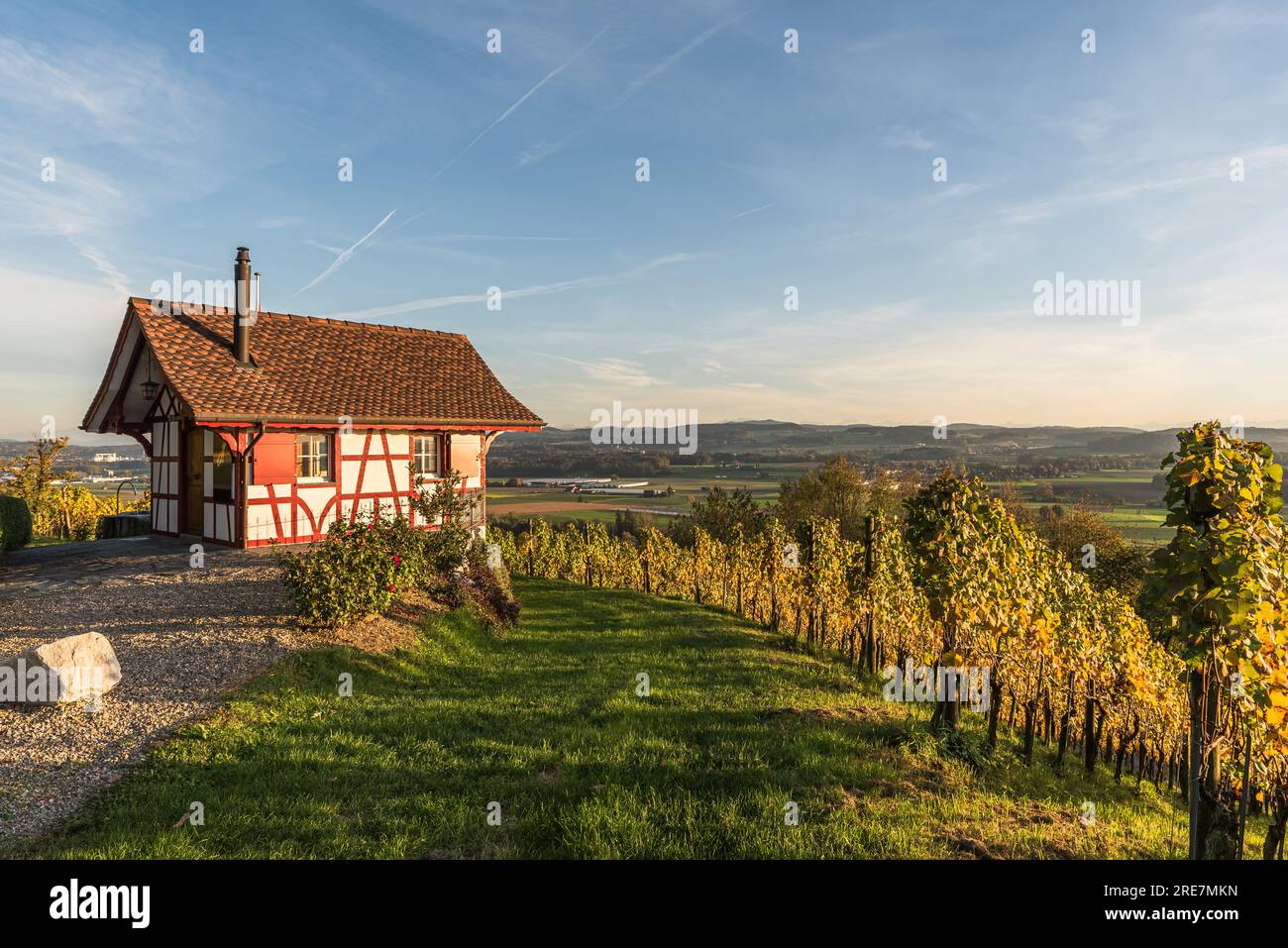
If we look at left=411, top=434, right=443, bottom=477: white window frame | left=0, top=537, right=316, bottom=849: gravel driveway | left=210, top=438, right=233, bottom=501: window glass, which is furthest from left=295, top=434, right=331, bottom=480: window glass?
left=0, top=537, right=316, bottom=849: gravel driveway

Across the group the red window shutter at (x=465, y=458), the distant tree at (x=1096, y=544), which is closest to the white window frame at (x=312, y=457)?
the red window shutter at (x=465, y=458)

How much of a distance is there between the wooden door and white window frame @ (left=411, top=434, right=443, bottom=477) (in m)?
4.76

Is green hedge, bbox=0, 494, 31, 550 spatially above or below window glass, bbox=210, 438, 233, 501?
below

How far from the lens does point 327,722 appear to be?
6.89 metres

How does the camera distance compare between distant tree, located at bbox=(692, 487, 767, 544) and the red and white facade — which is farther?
distant tree, located at bbox=(692, 487, 767, 544)

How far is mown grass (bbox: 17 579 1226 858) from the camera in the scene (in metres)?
4.62

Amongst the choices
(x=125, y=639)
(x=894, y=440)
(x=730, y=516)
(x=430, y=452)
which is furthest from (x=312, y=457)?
(x=894, y=440)

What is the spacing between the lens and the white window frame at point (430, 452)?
1620 centimetres

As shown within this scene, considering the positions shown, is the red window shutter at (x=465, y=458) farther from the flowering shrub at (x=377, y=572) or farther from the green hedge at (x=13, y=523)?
the green hedge at (x=13, y=523)

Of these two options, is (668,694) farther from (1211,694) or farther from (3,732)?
(3,732)

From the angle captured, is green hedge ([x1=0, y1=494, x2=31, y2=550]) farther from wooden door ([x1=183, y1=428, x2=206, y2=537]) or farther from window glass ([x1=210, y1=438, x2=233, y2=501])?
window glass ([x1=210, y1=438, x2=233, y2=501])

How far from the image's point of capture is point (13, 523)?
558 inches
